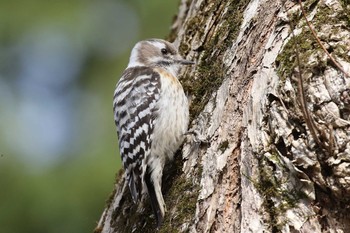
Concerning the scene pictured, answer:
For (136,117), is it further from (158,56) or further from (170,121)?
(158,56)

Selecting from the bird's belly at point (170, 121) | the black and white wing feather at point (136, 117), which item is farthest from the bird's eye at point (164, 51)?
the bird's belly at point (170, 121)

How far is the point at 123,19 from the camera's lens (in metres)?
10.0

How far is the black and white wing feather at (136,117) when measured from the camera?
17.0 ft

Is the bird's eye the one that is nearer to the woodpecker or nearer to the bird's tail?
the woodpecker

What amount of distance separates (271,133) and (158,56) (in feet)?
7.40

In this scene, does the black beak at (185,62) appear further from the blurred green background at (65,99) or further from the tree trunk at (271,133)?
the blurred green background at (65,99)

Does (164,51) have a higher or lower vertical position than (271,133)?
lower

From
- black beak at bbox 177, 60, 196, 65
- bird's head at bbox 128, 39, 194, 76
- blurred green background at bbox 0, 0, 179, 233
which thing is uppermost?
black beak at bbox 177, 60, 196, 65

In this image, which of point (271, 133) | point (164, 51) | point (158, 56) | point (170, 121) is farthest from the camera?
point (158, 56)

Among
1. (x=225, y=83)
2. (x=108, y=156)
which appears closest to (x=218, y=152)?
(x=225, y=83)

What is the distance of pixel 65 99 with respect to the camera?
966 cm

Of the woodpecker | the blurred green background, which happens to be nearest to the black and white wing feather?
the woodpecker

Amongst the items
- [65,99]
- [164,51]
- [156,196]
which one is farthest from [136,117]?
[65,99]

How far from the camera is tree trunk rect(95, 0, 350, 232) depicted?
3980mm
